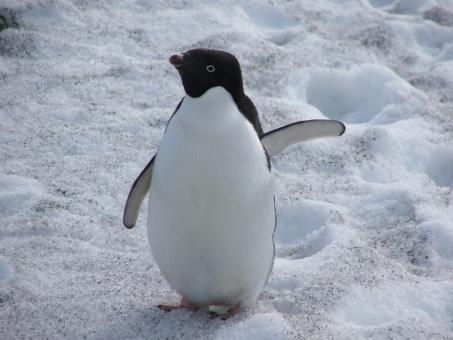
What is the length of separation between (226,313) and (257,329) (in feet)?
0.50

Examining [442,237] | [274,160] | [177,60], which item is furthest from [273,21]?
[177,60]

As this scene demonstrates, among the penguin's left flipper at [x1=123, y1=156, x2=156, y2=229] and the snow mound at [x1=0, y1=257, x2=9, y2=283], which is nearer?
the penguin's left flipper at [x1=123, y1=156, x2=156, y2=229]

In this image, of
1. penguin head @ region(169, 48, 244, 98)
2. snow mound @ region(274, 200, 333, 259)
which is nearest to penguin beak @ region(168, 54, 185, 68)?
penguin head @ region(169, 48, 244, 98)

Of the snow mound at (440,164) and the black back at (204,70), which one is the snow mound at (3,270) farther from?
the snow mound at (440,164)

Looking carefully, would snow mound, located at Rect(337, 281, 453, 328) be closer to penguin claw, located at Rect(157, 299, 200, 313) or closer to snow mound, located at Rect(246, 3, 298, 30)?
penguin claw, located at Rect(157, 299, 200, 313)

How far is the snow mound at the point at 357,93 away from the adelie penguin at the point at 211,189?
1.79m

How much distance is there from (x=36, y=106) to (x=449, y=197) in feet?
6.75

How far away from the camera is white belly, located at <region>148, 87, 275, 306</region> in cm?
204

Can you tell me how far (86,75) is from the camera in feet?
12.9

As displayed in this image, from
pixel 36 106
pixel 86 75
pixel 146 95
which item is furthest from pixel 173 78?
pixel 36 106

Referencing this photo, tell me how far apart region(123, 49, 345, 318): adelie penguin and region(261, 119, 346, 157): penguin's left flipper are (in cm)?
19

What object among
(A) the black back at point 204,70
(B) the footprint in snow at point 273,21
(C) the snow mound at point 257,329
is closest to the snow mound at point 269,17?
(B) the footprint in snow at point 273,21

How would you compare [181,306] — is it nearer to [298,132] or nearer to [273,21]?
[298,132]

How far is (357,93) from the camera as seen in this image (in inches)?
159
